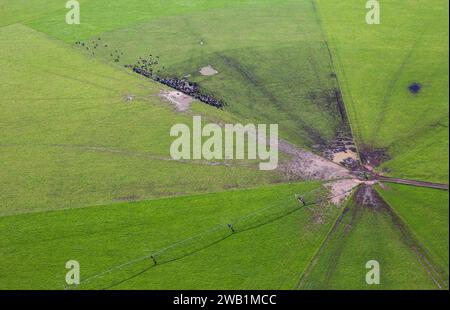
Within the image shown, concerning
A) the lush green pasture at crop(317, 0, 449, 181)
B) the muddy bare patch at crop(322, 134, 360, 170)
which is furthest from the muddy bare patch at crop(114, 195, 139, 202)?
the lush green pasture at crop(317, 0, 449, 181)

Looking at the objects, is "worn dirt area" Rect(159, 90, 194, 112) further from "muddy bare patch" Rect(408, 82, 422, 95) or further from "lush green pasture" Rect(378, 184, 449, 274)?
"muddy bare patch" Rect(408, 82, 422, 95)

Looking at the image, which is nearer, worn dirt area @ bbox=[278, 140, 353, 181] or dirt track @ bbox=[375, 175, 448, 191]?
dirt track @ bbox=[375, 175, 448, 191]

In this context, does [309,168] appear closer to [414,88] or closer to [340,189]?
[340,189]

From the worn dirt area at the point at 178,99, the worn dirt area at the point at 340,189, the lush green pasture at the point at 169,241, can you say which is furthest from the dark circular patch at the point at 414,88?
the worn dirt area at the point at 178,99

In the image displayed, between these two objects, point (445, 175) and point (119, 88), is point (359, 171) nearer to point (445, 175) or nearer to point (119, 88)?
point (445, 175)
